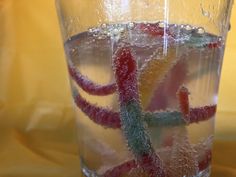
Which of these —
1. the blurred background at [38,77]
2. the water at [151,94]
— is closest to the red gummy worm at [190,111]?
the water at [151,94]

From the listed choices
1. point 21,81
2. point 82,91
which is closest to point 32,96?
point 21,81

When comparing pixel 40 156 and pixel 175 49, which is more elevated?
pixel 175 49

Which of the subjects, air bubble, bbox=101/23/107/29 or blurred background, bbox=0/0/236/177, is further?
blurred background, bbox=0/0/236/177

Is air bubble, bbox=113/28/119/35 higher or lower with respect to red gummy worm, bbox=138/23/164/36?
higher

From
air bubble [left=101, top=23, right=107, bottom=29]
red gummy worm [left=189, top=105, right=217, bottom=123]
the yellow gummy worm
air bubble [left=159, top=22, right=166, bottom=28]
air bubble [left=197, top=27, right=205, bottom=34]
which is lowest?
red gummy worm [left=189, top=105, right=217, bottom=123]

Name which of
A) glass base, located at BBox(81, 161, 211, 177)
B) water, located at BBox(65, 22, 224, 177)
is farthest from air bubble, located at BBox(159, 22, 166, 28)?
glass base, located at BBox(81, 161, 211, 177)

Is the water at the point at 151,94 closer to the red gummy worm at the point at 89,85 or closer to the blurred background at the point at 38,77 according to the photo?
the red gummy worm at the point at 89,85

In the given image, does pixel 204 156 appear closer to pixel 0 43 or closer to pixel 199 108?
pixel 199 108

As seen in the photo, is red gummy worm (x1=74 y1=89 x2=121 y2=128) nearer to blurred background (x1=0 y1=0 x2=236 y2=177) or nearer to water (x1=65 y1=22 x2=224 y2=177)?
water (x1=65 y1=22 x2=224 y2=177)
